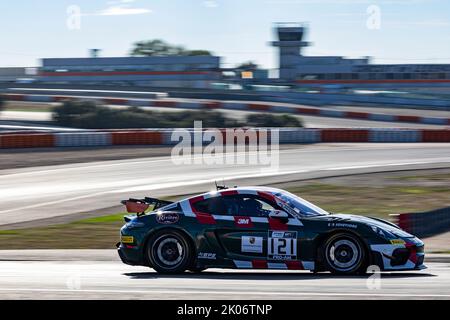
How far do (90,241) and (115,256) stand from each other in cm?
218

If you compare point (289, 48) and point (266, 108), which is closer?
point (266, 108)

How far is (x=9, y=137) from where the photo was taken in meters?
30.4

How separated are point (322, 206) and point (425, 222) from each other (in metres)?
4.22

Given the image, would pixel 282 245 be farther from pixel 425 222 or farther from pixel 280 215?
pixel 425 222

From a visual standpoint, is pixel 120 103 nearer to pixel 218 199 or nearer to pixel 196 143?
pixel 196 143

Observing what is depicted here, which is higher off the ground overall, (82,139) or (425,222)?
(82,139)

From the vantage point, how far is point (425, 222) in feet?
46.5

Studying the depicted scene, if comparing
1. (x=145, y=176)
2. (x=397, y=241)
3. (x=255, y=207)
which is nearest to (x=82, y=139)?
(x=145, y=176)

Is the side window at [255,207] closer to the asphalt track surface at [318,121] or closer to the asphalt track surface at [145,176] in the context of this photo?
the asphalt track surface at [145,176]

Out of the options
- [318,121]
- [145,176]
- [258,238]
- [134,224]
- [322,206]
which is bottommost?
[322,206]

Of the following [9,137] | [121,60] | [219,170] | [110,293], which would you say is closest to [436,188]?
[219,170]

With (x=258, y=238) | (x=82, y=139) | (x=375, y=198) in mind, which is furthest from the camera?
(x=82, y=139)

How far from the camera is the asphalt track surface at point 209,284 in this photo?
8.38 meters

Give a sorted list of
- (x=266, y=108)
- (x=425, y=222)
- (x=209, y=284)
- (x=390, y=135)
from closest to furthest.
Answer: (x=209, y=284), (x=425, y=222), (x=390, y=135), (x=266, y=108)
